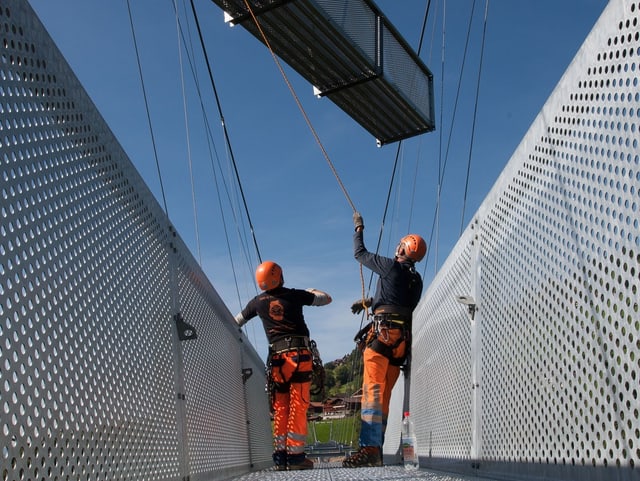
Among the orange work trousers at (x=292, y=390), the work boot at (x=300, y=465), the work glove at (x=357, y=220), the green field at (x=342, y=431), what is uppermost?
the work glove at (x=357, y=220)

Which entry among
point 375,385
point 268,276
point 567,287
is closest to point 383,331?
point 375,385

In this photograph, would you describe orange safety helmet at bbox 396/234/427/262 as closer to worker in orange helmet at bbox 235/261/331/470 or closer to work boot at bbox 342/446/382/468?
worker in orange helmet at bbox 235/261/331/470

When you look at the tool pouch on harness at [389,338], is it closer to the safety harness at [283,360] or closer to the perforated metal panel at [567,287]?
the safety harness at [283,360]

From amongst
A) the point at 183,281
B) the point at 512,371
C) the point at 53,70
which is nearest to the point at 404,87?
the point at 183,281

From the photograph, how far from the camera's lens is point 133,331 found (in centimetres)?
318

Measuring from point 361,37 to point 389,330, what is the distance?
15.2 ft

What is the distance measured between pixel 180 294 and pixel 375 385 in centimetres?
238

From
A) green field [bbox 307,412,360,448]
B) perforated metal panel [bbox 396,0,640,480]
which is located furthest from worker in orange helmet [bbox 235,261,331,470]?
perforated metal panel [bbox 396,0,640,480]

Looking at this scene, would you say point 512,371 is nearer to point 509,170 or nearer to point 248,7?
point 509,170

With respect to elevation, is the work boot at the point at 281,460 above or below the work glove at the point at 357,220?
below

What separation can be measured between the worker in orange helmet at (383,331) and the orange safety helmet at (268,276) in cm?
82

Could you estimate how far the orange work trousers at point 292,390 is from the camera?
6.41m

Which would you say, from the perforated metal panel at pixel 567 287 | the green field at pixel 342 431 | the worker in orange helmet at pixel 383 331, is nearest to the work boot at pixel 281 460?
the worker in orange helmet at pixel 383 331

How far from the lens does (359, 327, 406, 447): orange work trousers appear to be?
5980 millimetres
